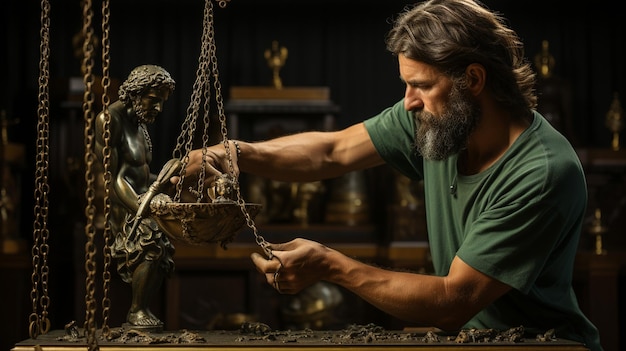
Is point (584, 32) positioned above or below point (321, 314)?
above

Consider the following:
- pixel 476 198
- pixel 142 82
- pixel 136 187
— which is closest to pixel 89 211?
pixel 136 187

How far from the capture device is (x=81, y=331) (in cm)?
290

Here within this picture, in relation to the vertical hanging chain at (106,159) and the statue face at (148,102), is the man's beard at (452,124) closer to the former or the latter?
the statue face at (148,102)

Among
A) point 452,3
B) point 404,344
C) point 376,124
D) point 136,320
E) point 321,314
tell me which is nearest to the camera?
point 404,344

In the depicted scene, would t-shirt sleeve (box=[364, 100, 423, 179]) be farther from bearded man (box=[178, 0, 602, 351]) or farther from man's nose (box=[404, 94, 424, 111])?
man's nose (box=[404, 94, 424, 111])

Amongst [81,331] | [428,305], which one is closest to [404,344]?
[428,305]

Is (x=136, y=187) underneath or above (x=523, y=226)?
above

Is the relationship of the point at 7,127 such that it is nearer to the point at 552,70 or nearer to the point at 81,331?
the point at 552,70

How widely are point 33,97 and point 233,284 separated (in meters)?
1.88

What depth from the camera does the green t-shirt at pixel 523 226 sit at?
9.38ft

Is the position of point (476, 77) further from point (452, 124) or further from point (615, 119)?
point (615, 119)

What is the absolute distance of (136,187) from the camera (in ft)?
9.43

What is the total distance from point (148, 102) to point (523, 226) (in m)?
1.04

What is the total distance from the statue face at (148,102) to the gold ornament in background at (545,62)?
4572 mm
